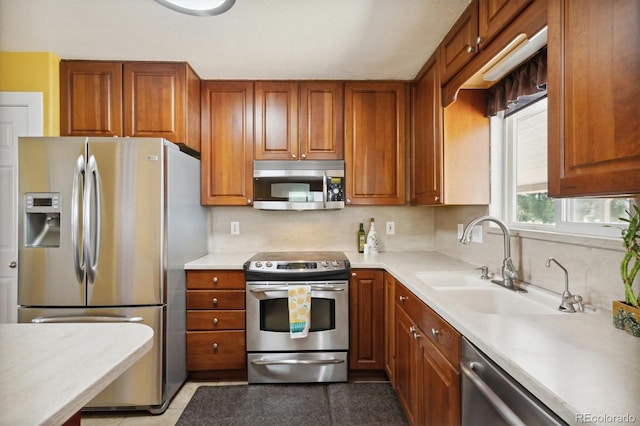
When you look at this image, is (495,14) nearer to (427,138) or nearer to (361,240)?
(427,138)

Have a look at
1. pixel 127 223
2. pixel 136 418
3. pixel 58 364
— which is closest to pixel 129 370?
pixel 136 418

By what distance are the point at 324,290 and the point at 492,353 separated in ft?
4.82

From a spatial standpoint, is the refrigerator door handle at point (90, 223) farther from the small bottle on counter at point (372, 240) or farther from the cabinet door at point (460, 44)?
the cabinet door at point (460, 44)

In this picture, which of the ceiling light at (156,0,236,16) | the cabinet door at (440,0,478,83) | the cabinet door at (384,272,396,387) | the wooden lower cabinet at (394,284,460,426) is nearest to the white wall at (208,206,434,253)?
the cabinet door at (384,272,396,387)

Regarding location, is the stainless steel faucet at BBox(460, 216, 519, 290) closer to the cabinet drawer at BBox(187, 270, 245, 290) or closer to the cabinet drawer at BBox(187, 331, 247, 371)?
the cabinet drawer at BBox(187, 270, 245, 290)

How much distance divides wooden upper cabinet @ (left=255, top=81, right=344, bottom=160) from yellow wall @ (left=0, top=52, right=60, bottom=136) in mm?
1476

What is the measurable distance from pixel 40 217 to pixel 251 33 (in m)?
1.79

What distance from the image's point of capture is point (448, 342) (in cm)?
119

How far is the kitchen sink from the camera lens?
1359mm

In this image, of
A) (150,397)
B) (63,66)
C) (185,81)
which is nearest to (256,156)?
(185,81)

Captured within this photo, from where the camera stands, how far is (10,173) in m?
2.20

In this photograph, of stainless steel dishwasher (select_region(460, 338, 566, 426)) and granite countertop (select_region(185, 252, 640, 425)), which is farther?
stainless steel dishwasher (select_region(460, 338, 566, 426))

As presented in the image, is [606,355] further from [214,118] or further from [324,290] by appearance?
[214,118]

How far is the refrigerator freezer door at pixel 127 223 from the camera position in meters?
1.95
